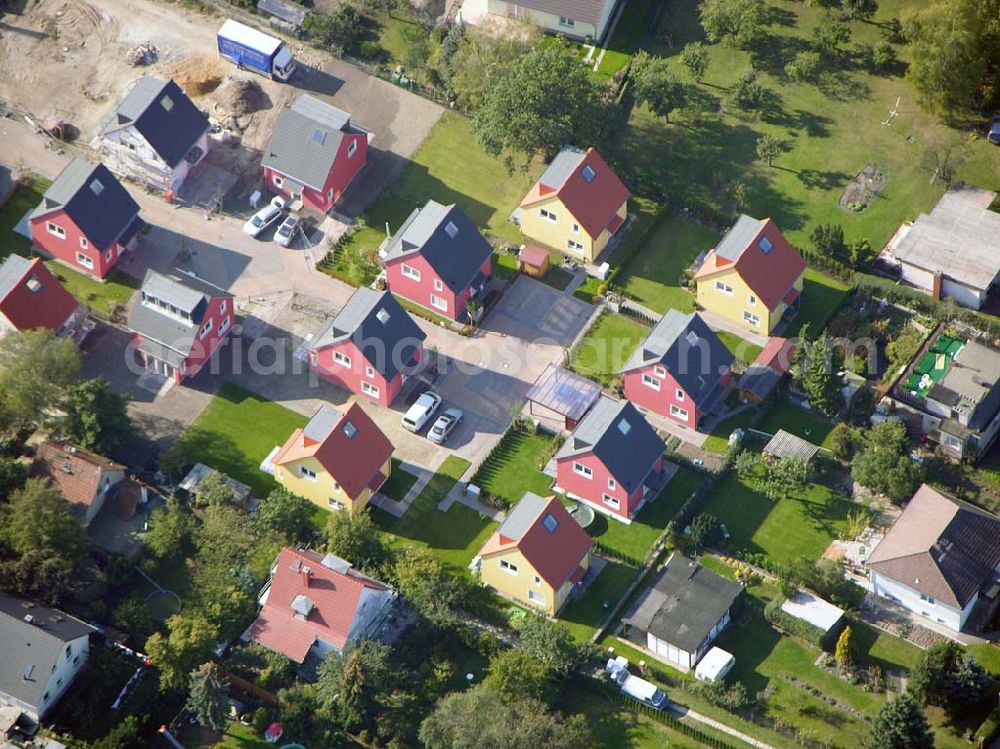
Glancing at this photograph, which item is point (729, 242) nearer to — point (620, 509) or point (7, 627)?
point (620, 509)

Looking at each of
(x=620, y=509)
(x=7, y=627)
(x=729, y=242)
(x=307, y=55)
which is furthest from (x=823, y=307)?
(x=7, y=627)

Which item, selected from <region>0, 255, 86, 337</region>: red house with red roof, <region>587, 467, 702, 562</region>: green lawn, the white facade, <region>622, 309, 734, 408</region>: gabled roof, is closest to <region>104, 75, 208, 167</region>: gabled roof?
<region>0, 255, 86, 337</region>: red house with red roof

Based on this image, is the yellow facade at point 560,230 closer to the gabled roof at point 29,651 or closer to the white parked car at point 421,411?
the white parked car at point 421,411

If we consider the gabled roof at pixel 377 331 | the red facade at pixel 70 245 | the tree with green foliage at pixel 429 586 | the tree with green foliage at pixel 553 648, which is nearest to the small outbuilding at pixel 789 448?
the tree with green foliage at pixel 553 648

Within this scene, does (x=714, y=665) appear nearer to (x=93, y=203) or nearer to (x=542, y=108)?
(x=542, y=108)

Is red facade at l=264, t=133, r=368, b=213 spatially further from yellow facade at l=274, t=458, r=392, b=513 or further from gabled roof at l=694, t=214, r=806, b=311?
gabled roof at l=694, t=214, r=806, b=311

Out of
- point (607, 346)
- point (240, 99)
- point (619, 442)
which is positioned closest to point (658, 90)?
point (607, 346)
